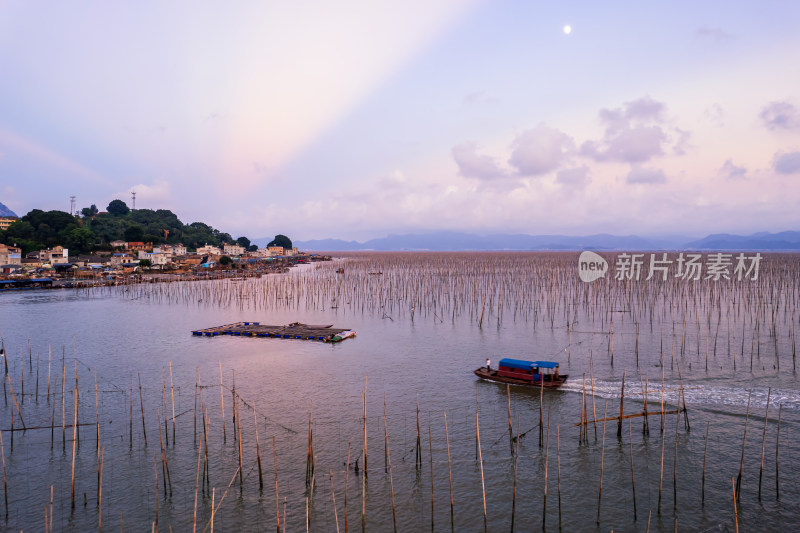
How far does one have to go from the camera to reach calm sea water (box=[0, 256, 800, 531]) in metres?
8.88

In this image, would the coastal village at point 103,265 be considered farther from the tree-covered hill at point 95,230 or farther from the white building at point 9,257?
the tree-covered hill at point 95,230

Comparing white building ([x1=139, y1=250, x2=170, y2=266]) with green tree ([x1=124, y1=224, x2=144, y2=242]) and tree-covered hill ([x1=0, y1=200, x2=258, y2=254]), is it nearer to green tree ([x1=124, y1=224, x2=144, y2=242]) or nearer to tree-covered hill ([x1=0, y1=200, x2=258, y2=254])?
tree-covered hill ([x1=0, y1=200, x2=258, y2=254])

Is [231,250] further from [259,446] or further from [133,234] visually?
[259,446]

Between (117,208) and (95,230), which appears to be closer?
(95,230)

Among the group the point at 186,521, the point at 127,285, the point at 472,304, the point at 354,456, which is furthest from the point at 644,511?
the point at 127,285

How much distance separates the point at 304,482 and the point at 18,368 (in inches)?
626

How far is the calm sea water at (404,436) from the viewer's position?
8875 mm

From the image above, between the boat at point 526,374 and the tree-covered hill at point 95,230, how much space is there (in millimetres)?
76071

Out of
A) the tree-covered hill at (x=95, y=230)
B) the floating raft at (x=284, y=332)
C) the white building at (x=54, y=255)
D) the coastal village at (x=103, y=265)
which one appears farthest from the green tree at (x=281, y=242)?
the floating raft at (x=284, y=332)

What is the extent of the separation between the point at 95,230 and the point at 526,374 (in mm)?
94594

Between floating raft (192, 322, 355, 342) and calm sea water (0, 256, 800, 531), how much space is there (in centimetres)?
81

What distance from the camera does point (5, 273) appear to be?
176 ft

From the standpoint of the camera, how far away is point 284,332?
82.1 ft

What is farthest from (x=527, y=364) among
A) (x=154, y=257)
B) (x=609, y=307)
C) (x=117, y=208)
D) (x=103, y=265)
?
(x=117, y=208)
